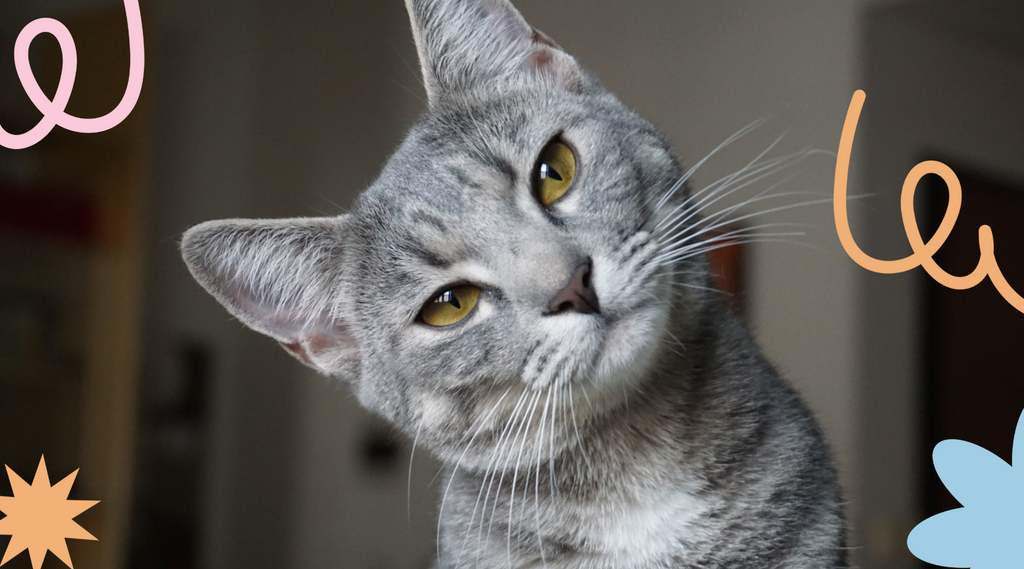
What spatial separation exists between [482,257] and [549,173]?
4.3 inches

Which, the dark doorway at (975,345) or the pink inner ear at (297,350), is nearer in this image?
the pink inner ear at (297,350)

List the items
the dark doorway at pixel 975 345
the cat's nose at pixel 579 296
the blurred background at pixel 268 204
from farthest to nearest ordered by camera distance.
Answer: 1. the dark doorway at pixel 975 345
2. the blurred background at pixel 268 204
3. the cat's nose at pixel 579 296

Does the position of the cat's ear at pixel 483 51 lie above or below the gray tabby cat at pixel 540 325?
above

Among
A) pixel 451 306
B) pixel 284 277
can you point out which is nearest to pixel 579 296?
pixel 451 306

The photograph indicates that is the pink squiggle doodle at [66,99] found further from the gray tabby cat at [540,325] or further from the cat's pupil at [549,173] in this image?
the cat's pupil at [549,173]

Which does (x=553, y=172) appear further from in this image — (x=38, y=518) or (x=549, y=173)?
(x=38, y=518)

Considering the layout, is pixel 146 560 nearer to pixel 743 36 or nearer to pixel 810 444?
pixel 810 444

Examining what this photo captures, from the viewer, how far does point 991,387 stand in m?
1.58

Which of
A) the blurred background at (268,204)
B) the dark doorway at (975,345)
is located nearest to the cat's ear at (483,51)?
the blurred background at (268,204)

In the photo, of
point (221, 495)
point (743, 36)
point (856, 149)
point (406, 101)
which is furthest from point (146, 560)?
point (856, 149)

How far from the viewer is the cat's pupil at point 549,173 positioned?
75 centimetres

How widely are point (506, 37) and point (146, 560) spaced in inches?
34.4

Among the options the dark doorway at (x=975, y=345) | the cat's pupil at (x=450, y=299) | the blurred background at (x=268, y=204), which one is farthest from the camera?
the dark doorway at (x=975, y=345)

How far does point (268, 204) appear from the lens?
1.21 meters
